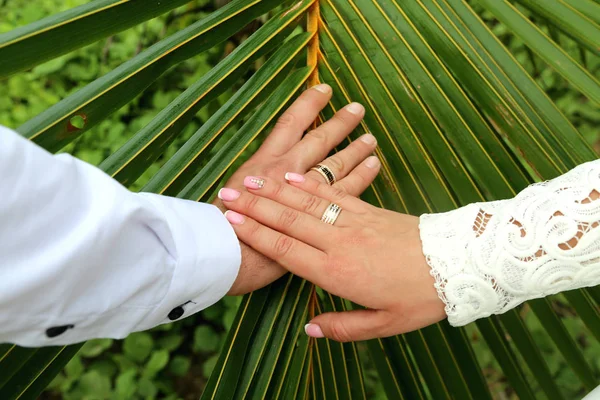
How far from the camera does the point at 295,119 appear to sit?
97 centimetres

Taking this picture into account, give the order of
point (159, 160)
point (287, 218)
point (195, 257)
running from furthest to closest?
point (159, 160)
point (287, 218)
point (195, 257)

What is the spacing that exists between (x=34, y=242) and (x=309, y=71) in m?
0.62

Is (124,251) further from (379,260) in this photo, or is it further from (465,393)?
(465,393)

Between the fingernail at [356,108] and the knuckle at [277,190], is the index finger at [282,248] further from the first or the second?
the fingernail at [356,108]

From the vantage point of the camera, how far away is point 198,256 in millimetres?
745

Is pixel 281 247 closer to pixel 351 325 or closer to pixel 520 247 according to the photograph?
pixel 351 325

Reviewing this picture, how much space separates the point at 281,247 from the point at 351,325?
0.55ft

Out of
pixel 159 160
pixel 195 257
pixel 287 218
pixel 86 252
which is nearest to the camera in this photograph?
pixel 86 252

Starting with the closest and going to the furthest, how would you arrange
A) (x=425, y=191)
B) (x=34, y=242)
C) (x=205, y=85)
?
(x=34, y=242), (x=205, y=85), (x=425, y=191)

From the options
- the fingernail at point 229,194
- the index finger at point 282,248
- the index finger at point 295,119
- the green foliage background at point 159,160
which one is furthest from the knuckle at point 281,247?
the green foliage background at point 159,160

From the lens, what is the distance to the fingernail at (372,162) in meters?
Result: 0.95

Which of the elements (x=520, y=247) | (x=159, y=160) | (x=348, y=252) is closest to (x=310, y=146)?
(x=348, y=252)

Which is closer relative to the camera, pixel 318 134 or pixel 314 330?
pixel 314 330

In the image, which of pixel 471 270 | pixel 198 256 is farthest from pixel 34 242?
pixel 471 270
